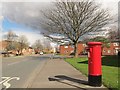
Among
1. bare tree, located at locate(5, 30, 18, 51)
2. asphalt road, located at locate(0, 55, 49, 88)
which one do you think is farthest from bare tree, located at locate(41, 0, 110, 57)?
bare tree, located at locate(5, 30, 18, 51)

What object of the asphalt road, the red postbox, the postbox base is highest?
the red postbox

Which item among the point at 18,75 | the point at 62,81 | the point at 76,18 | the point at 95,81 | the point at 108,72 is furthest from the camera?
the point at 76,18

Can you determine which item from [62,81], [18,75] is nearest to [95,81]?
[62,81]

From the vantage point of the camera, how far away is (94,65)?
1026 centimetres

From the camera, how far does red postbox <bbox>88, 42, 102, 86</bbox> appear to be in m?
10.1

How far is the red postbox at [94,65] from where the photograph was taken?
10.1 metres

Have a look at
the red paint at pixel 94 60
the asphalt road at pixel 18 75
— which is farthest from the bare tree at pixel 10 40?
the red paint at pixel 94 60

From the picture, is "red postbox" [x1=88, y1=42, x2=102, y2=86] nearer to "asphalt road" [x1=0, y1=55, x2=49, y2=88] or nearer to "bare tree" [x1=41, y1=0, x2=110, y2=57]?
"asphalt road" [x1=0, y1=55, x2=49, y2=88]

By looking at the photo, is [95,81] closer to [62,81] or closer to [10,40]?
[62,81]

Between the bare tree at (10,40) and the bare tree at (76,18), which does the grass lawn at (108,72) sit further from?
the bare tree at (10,40)

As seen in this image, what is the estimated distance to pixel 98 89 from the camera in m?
9.29

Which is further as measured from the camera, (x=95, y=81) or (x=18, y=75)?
(x=18, y=75)

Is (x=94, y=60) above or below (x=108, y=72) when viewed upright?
above

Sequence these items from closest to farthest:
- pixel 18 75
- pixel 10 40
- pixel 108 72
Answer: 1. pixel 108 72
2. pixel 18 75
3. pixel 10 40
